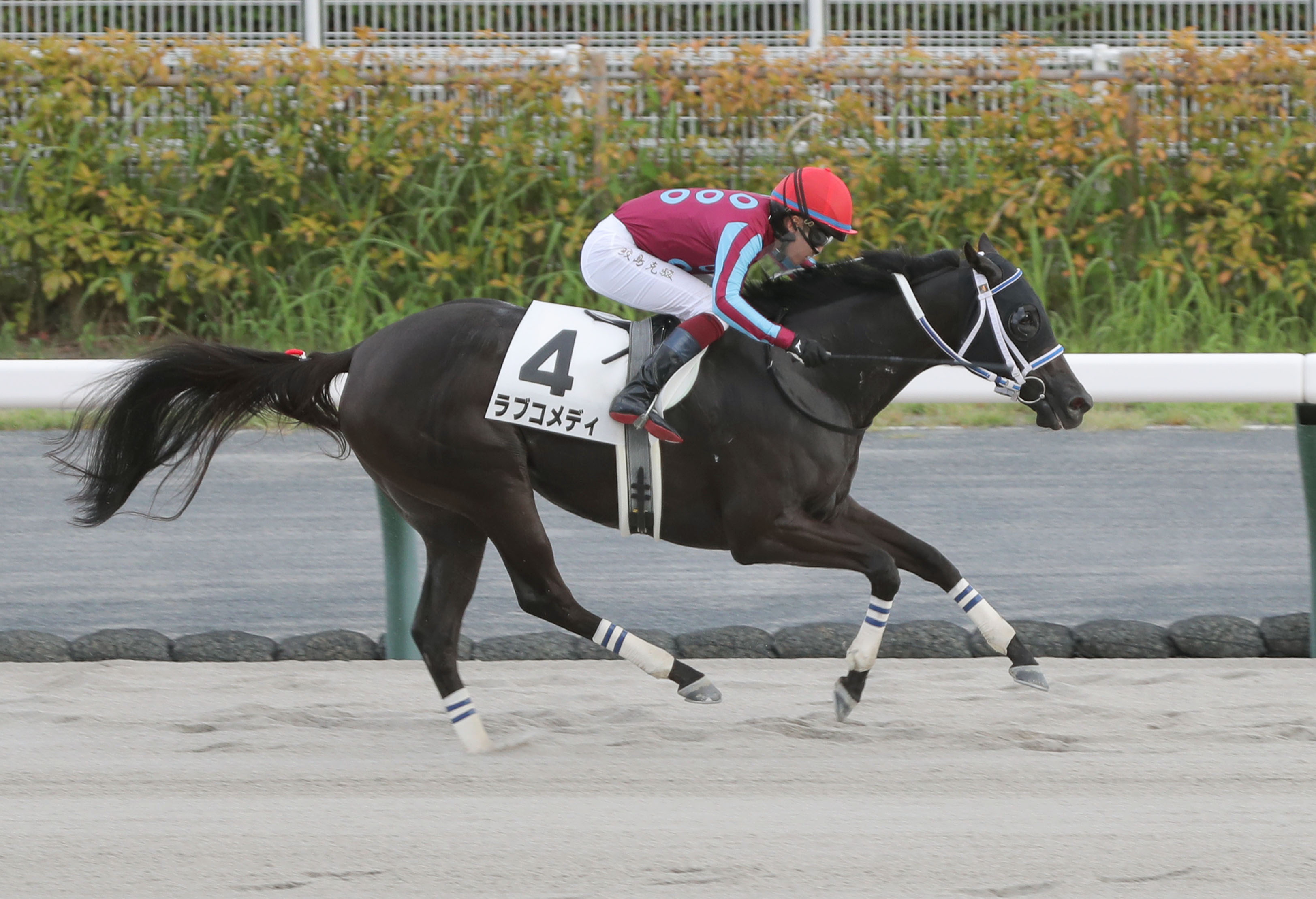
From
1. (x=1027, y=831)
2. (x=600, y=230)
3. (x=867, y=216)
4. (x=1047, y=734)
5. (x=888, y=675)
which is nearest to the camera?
(x=1027, y=831)

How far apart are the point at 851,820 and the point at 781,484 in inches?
42.4

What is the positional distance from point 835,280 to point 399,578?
1.74 meters

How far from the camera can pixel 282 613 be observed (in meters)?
6.16

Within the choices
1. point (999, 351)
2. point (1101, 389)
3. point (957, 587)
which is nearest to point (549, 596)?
point (957, 587)

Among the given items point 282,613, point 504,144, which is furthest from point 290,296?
point 282,613

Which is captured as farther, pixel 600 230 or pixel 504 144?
pixel 504 144

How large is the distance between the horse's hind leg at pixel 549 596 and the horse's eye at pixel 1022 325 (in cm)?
129

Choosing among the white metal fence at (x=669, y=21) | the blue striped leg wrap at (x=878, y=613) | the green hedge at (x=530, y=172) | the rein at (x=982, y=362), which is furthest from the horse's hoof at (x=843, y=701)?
the white metal fence at (x=669, y=21)

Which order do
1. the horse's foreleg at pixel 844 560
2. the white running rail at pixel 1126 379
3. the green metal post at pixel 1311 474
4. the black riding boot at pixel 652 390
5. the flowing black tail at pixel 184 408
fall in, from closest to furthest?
the black riding boot at pixel 652 390 < the horse's foreleg at pixel 844 560 < the flowing black tail at pixel 184 408 < the green metal post at pixel 1311 474 < the white running rail at pixel 1126 379

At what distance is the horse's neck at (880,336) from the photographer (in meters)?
4.59

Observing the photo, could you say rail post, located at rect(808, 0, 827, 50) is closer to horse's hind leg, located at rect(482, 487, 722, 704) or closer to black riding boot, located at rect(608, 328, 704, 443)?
black riding boot, located at rect(608, 328, 704, 443)

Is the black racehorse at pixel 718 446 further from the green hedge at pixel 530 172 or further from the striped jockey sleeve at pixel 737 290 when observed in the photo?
the green hedge at pixel 530 172

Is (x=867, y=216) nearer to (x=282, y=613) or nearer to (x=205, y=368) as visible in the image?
(x=282, y=613)

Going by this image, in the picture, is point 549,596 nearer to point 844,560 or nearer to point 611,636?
point 611,636
